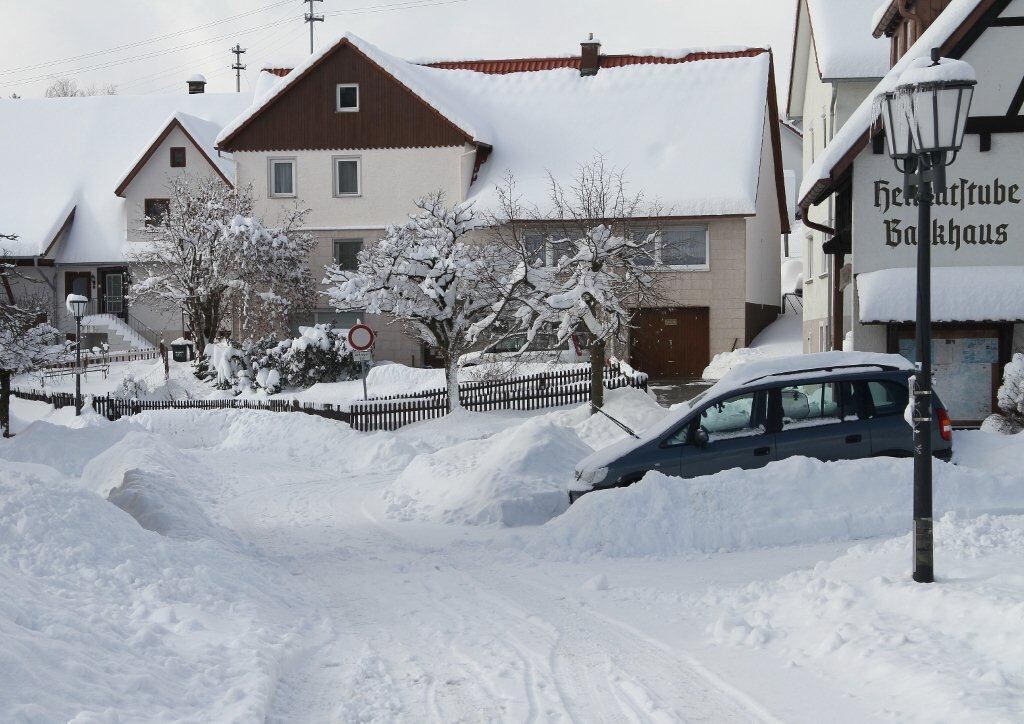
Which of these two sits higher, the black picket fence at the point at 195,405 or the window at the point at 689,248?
the window at the point at 689,248

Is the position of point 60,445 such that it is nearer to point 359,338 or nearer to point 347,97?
point 359,338

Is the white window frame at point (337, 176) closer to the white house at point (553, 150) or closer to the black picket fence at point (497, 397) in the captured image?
the white house at point (553, 150)

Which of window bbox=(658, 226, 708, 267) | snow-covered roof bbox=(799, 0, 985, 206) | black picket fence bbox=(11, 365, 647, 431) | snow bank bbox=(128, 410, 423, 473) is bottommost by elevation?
snow bank bbox=(128, 410, 423, 473)

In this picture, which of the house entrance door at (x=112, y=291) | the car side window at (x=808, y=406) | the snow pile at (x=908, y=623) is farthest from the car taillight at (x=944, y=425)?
the house entrance door at (x=112, y=291)

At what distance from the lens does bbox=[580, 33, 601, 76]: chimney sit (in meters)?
41.3

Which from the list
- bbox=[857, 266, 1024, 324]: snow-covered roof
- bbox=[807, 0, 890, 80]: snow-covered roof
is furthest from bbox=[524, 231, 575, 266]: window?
bbox=[857, 266, 1024, 324]: snow-covered roof

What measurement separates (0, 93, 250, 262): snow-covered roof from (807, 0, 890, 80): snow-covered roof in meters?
27.2

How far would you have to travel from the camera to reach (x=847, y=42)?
25.4 meters

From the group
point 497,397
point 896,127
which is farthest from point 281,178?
point 896,127

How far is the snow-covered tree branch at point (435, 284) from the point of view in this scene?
25.6m

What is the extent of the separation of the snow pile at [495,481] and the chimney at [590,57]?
26.6m

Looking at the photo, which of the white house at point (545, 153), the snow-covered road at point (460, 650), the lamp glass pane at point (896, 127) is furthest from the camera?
the white house at point (545, 153)

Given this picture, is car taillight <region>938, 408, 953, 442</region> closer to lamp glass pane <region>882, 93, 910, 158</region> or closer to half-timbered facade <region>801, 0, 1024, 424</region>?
lamp glass pane <region>882, 93, 910, 158</region>

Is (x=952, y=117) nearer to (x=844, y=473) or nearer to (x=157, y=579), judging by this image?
(x=844, y=473)
